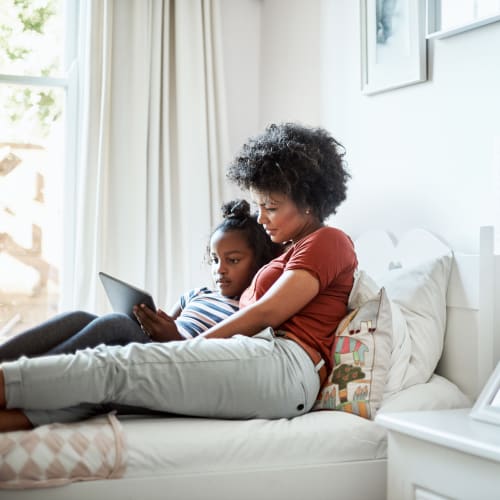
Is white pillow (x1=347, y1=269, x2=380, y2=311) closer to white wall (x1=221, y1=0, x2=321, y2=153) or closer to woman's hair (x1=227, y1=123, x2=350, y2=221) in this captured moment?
woman's hair (x1=227, y1=123, x2=350, y2=221)

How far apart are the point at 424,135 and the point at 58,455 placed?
137cm

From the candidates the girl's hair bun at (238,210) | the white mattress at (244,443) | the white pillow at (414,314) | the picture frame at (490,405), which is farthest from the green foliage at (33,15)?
the picture frame at (490,405)

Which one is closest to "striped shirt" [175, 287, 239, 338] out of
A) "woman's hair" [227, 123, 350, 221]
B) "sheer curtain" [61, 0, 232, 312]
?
"woman's hair" [227, 123, 350, 221]

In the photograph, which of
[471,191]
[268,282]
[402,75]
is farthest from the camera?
[402,75]

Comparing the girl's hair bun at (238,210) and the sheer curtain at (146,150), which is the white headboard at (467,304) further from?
the sheer curtain at (146,150)

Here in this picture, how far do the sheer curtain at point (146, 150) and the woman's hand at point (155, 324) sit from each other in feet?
3.09

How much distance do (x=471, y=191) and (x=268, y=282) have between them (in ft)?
2.00

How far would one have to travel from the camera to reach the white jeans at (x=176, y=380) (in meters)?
1.40

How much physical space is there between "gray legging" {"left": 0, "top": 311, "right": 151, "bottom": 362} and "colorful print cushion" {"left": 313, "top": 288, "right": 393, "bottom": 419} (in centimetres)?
46

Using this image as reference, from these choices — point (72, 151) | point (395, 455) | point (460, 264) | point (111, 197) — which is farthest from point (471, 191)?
point (72, 151)

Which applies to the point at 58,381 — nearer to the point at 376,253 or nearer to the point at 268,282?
the point at 268,282

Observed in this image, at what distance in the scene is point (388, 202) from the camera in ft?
7.52

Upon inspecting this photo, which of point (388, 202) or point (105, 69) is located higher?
point (105, 69)

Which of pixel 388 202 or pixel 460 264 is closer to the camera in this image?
pixel 460 264
